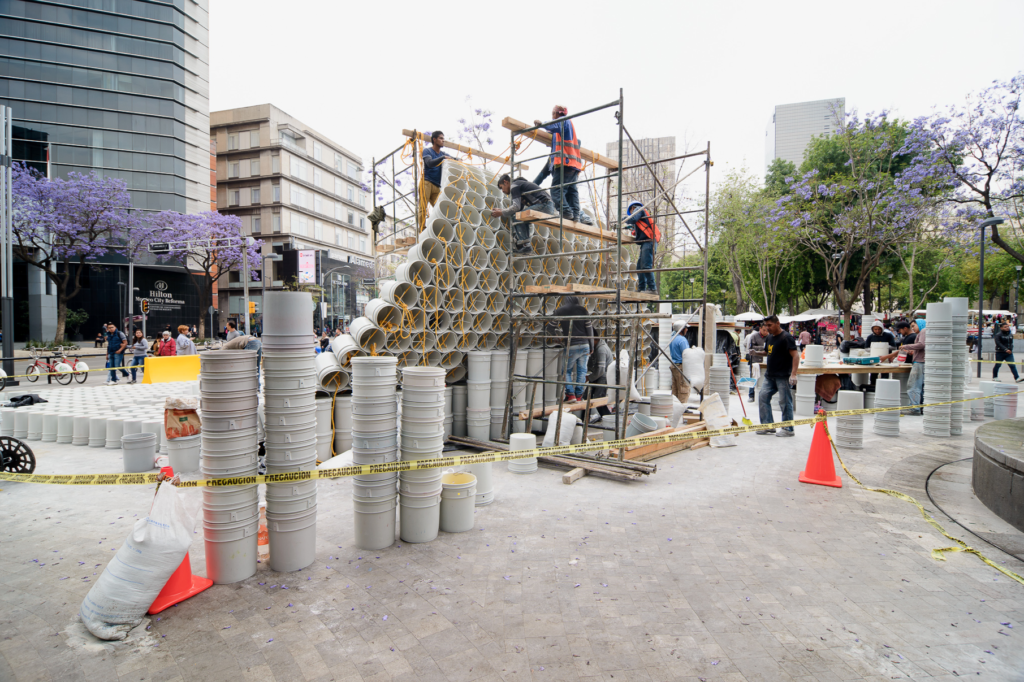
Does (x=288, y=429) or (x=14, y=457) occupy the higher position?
(x=288, y=429)

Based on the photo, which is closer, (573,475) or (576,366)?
(573,475)

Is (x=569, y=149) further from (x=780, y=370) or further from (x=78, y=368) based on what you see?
(x=78, y=368)

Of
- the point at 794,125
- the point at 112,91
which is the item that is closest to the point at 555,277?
the point at 112,91

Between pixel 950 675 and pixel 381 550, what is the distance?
12.1ft

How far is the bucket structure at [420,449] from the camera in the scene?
171 inches

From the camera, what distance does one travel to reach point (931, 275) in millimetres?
36281

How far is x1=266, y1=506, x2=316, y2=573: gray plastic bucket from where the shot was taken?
385 centimetres

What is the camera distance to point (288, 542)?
12.6 ft

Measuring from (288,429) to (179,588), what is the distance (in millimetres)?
1205

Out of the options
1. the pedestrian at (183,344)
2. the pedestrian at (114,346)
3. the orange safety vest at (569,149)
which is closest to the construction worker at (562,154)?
the orange safety vest at (569,149)

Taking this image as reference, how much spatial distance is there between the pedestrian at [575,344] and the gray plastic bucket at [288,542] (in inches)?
Result: 217

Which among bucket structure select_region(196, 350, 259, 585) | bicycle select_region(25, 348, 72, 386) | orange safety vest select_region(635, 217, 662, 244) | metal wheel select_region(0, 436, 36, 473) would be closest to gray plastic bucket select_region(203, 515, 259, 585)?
bucket structure select_region(196, 350, 259, 585)

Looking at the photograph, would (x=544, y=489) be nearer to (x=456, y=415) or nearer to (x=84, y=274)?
(x=456, y=415)

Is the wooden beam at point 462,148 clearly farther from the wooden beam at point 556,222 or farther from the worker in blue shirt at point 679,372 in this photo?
the worker in blue shirt at point 679,372
